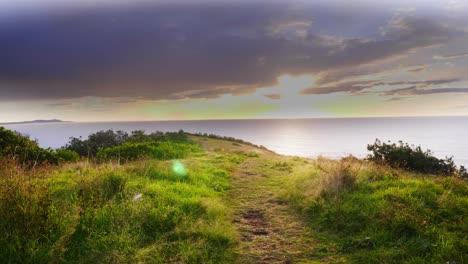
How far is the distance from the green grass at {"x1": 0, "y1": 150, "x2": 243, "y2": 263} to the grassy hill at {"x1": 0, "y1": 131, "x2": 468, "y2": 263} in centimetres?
2

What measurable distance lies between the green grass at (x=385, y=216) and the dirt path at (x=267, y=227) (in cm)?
47

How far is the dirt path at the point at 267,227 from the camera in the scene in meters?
6.93

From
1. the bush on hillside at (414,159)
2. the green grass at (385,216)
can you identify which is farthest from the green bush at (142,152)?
the bush on hillside at (414,159)

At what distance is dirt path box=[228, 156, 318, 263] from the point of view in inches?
273

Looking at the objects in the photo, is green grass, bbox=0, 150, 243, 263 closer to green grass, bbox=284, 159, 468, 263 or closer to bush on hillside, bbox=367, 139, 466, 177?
green grass, bbox=284, 159, 468, 263

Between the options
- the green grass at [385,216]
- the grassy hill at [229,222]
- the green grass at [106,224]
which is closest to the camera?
the green grass at [106,224]

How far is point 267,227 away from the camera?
8688 mm

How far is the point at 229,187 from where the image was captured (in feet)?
44.3

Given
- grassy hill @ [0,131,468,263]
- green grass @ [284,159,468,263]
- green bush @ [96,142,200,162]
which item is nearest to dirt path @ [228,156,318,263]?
grassy hill @ [0,131,468,263]

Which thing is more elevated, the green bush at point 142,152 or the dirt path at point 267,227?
the green bush at point 142,152

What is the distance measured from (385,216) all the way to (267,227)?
3.03m

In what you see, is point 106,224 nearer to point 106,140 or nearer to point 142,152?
point 142,152

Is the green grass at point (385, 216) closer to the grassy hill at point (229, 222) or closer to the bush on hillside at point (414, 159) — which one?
the grassy hill at point (229, 222)

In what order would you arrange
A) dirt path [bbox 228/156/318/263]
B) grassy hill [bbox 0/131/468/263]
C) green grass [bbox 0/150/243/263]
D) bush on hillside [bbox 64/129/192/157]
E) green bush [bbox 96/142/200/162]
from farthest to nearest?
bush on hillside [bbox 64/129/192/157] < green bush [bbox 96/142/200/162] < dirt path [bbox 228/156/318/263] < grassy hill [bbox 0/131/468/263] < green grass [bbox 0/150/243/263]
